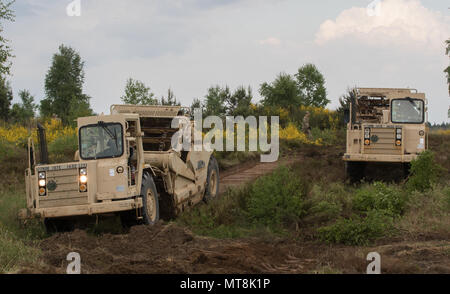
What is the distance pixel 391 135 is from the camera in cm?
1708

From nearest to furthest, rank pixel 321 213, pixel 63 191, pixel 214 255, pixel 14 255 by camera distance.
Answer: pixel 214 255, pixel 14 255, pixel 63 191, pixel 321 213

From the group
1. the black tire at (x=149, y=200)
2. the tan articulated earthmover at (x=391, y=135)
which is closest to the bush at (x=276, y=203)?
the black tire at (x=149, y=200)

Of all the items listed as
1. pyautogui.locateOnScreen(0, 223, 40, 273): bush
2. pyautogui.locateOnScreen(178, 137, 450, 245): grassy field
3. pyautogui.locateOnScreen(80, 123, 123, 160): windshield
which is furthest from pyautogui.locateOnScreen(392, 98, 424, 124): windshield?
pyautogui.locateOnScreen(0, 223, 40, 273): bush

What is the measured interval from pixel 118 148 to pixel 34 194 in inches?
69.0

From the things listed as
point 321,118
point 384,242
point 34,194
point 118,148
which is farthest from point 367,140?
point 321,118

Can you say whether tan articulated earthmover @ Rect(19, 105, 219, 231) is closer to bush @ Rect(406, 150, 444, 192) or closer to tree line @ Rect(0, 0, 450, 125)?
bush @ Rect(406, 150, 444, 192)

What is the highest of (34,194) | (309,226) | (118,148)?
(118,148)

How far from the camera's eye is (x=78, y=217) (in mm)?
11781

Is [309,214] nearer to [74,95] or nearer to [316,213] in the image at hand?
[316,213]

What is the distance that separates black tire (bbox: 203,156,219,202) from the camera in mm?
15672

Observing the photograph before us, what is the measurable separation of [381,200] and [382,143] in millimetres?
4300

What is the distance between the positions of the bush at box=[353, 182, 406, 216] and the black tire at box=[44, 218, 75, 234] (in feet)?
20.1
